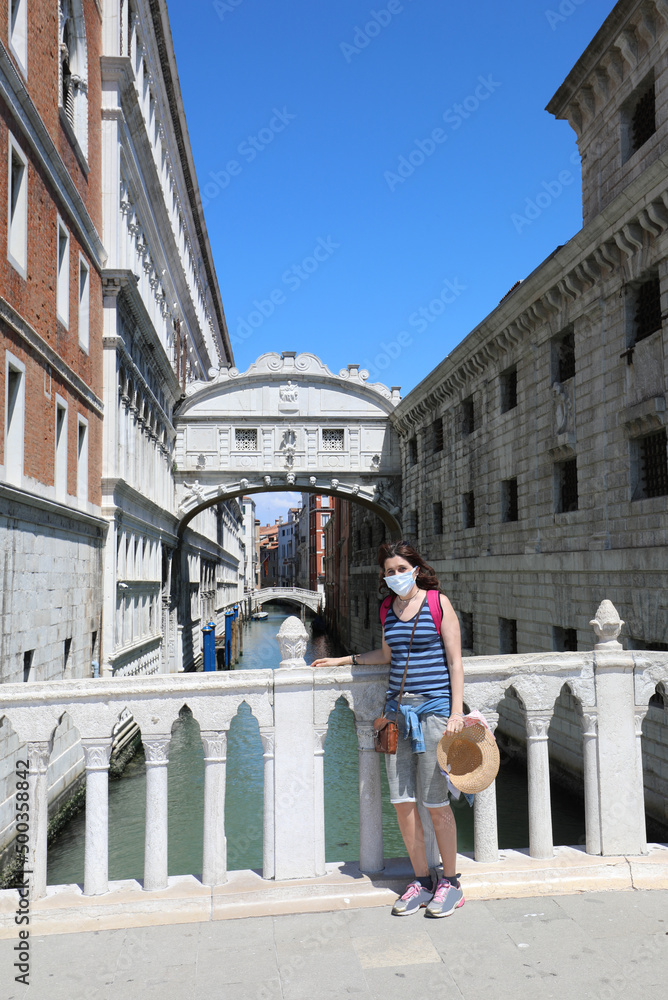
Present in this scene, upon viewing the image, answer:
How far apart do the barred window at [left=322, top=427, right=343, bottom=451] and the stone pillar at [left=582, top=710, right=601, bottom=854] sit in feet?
71.3

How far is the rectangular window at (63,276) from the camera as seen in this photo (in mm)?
12148

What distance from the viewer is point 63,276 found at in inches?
487

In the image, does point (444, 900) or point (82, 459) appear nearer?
point (444, 900)

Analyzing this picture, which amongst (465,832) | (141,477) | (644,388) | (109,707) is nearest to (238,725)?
(141,477)

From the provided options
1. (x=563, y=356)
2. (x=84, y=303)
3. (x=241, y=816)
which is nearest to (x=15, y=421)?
(x=84, y=303)

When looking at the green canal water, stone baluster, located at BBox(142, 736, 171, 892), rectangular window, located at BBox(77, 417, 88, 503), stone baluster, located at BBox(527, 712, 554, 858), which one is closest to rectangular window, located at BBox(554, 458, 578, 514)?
the green canal water

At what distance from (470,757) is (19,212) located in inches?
354

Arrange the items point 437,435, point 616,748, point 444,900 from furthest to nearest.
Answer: point 437,435 → point 616,748 → point 444,900

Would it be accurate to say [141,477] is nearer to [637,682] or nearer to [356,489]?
[356,489]

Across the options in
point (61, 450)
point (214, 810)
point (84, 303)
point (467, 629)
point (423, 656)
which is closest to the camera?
point (423, 656)

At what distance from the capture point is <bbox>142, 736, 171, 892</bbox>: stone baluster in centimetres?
416

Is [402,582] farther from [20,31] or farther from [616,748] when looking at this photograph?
[20,31]

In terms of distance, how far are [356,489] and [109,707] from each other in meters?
22.4

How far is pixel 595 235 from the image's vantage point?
11.9 meters
